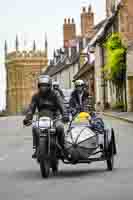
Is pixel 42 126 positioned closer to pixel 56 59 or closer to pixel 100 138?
pixel 100 138

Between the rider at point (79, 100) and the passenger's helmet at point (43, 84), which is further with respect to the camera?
the rider at point (79, 100)

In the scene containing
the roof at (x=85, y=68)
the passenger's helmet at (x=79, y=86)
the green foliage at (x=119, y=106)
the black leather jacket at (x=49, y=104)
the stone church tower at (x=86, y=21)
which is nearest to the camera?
the black leather jacket at (x=49, y=104)

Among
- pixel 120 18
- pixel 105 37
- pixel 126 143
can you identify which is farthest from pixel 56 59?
pixel 126 143

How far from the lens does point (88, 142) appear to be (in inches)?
585

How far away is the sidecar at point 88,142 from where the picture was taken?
1468cm

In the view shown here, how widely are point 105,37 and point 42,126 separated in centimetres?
7480

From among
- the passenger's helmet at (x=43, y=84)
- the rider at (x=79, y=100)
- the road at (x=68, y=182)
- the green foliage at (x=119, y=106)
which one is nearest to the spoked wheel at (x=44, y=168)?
the road at (x=68, y=182)

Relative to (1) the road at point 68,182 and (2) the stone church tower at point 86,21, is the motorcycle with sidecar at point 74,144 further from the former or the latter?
(2) the stone church tower at point 86,21

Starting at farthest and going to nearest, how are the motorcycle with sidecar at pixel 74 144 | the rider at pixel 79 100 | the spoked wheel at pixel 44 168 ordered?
1. the rider at pixel 79 100
2. the motorcycle with sidecar at pixel 74 144
3. the spoked wheel at pixel 44 168

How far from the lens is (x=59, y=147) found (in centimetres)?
1465

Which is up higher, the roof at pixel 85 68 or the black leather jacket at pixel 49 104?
the roof at pixel 85 68

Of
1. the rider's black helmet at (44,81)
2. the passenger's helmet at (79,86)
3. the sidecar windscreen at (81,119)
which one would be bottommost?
the sidecar windscreen at (81,119)

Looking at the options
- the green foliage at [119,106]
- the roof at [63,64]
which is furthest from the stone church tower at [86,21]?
the green foliage at [119,106]

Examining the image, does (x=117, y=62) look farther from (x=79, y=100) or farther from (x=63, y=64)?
(x=63, y=64)
